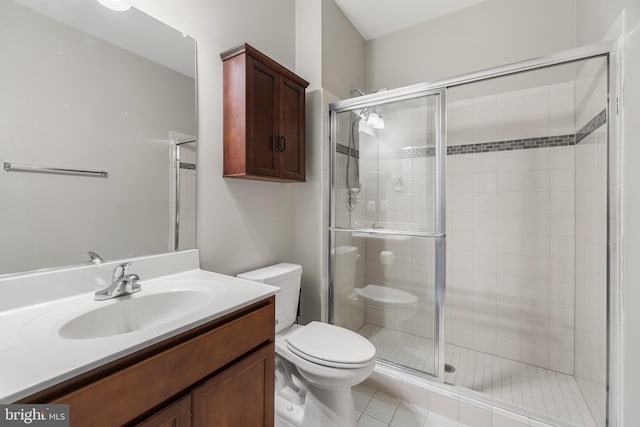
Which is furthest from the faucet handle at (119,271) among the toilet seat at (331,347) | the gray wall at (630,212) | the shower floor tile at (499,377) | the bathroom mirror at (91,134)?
the gray wall at (630,212)

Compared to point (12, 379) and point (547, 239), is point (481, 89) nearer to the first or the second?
point (547, 239)

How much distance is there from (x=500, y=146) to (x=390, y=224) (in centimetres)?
111

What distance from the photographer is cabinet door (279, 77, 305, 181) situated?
172 cm

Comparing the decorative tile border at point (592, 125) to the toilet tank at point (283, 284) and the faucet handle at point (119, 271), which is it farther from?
the faucet handle at point (119, 271)

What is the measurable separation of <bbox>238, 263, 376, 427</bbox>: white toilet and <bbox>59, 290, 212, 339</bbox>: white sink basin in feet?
1.49

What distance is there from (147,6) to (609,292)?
8.13 feet

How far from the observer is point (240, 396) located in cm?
96

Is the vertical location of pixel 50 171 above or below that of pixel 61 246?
above

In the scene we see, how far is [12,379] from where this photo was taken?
20.9 inches

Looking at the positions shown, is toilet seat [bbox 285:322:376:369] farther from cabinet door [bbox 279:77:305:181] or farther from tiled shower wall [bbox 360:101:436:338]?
cabinet door [bbox 279:77:305:181]

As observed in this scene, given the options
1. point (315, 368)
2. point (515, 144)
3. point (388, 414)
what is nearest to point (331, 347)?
point (315, 368)

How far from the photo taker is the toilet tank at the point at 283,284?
62.0 inches

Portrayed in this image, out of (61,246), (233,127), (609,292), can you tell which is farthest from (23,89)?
(609,292)

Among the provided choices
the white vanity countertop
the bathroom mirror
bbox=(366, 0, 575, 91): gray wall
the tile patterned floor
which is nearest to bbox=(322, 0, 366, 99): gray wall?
bbox=(366, 0, 575, 91): gray wall
